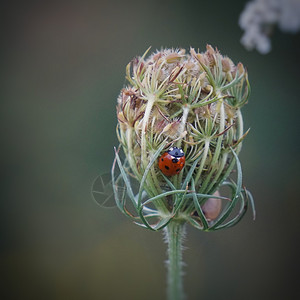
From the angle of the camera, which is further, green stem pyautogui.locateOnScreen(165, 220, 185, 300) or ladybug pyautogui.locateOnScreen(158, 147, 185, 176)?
green stem pyautogui.locateOnScreen(165, 220, 185, 300)

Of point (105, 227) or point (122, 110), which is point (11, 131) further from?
point (122, 110)

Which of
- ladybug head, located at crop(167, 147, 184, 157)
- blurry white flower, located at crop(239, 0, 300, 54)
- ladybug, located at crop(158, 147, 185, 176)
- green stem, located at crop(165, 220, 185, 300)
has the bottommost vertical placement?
green stem, located at crop(165, 220, 185, 300)

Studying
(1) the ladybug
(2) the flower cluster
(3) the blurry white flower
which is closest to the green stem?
(2) the flower cluster

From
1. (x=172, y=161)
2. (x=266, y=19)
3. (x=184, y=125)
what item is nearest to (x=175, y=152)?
(x=172, y=161)

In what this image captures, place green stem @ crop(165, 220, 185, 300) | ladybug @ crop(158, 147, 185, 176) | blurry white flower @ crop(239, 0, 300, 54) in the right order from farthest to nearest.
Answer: blurry white flower @ crop(239, 0, 300, 54)
green stem @ crop(165, 220, 185, 300)
ladybug @ crop(158, 147, 185, 176)

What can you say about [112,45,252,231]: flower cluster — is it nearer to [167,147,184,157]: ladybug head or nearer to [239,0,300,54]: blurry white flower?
[167,147,184,157]: ladybug head

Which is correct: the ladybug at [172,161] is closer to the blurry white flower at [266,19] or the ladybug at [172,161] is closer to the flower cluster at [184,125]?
the flower cluster at [184,125]

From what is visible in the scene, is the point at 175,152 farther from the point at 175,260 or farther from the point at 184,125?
the point at 175,260
